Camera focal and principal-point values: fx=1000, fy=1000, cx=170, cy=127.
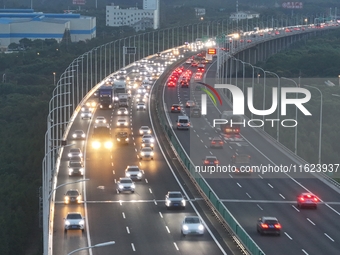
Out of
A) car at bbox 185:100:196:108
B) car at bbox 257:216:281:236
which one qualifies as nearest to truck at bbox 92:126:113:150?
car at bbox 185:100:196:108

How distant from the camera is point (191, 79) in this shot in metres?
110

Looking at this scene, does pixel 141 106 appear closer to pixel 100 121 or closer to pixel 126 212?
pixel 100 121

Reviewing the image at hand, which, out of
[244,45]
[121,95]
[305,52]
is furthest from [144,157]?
[305,52]

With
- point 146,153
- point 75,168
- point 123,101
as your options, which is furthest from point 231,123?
point 75,168

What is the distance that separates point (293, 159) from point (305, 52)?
113m

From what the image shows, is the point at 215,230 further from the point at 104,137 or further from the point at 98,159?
the point at 104,137

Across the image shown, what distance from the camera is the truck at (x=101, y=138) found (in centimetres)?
6500

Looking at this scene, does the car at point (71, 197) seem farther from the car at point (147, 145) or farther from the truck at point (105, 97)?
the truck at point (105, 97)

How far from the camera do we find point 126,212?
148 ft

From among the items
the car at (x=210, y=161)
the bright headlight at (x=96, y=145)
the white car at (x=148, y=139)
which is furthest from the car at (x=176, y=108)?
the car at (x=210, y=161)

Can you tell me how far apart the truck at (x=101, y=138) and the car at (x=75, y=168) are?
947 centimetres

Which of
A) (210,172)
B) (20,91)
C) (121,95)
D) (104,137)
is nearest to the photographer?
(210,172)

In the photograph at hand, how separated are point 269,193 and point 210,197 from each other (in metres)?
4.84

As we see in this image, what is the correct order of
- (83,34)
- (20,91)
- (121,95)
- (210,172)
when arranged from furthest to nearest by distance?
(83,34) < (20,91) < (121,95) < (210,172)
